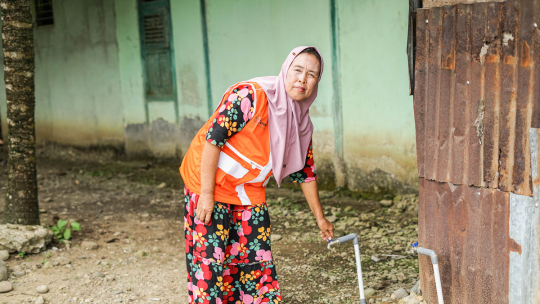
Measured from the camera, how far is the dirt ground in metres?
3.40

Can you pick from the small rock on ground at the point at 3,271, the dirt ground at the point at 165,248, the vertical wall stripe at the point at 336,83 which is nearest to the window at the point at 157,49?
the dirt ground at the point at 165,248

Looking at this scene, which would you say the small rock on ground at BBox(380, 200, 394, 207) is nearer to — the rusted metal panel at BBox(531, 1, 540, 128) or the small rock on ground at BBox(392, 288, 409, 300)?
the small rock on ground at BBox(392, 288, 409, 300)

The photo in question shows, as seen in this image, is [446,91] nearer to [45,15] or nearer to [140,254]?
[140,254]

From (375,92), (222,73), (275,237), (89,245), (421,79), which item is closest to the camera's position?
(421,79)

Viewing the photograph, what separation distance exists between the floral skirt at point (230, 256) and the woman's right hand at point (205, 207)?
56 mm

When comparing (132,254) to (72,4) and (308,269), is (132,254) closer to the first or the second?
(308,269)

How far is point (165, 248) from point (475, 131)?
9.20ft

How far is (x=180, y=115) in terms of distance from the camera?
7.18 metres

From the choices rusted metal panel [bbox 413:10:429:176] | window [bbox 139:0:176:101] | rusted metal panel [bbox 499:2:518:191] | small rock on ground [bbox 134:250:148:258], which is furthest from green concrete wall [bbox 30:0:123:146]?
rusted metal panel [bbox 499:2:518:191]

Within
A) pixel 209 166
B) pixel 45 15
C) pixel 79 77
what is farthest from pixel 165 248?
pixel 45 15

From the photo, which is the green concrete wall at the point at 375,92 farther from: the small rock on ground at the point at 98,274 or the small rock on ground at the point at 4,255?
the small rock on ground at the point at 4,255

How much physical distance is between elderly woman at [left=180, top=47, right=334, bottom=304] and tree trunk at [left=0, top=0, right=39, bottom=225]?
83.6 inches

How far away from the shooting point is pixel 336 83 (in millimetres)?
5516

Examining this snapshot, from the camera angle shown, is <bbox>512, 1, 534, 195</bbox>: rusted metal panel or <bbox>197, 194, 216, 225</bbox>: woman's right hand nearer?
<bbox>512, 1, 534, 195</bbox>: rusted metal panel
